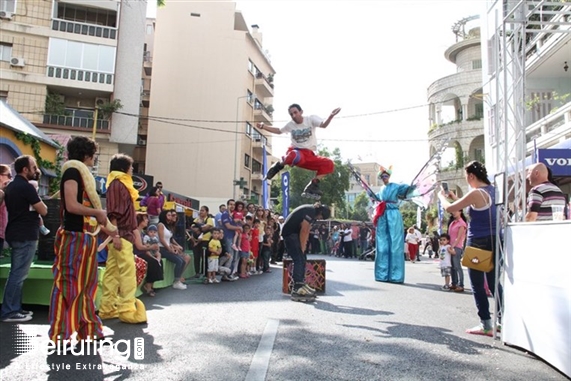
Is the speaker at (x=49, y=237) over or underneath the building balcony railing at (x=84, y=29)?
underneath

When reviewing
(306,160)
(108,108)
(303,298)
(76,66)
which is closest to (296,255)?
(303,298)

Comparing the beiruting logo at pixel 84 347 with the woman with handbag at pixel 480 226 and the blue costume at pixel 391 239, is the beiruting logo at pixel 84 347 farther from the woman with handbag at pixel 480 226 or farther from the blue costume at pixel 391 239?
the blue costume at pixel 391 239

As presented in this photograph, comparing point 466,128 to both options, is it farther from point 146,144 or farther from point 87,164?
point 87,164

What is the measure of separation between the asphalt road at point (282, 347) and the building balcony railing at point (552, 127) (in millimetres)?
12222

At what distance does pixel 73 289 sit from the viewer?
4.02 meters

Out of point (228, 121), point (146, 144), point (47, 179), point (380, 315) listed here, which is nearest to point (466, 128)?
point (228, 121)

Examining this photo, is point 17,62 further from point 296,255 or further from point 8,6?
point 296,255

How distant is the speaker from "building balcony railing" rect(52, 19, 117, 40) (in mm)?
24023

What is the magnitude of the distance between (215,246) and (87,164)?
5392 mm

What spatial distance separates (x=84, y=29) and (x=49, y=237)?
976 inches

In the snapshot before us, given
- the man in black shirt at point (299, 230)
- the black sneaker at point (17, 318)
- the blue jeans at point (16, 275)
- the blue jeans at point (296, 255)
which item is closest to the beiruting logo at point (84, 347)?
the black sneaker at point (17, 318)

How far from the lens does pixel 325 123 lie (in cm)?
687

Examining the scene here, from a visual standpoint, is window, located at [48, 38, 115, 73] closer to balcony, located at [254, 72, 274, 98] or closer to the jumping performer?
balcony, located at [254, 72, 274, 98]

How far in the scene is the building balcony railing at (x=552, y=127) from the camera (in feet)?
51.3
